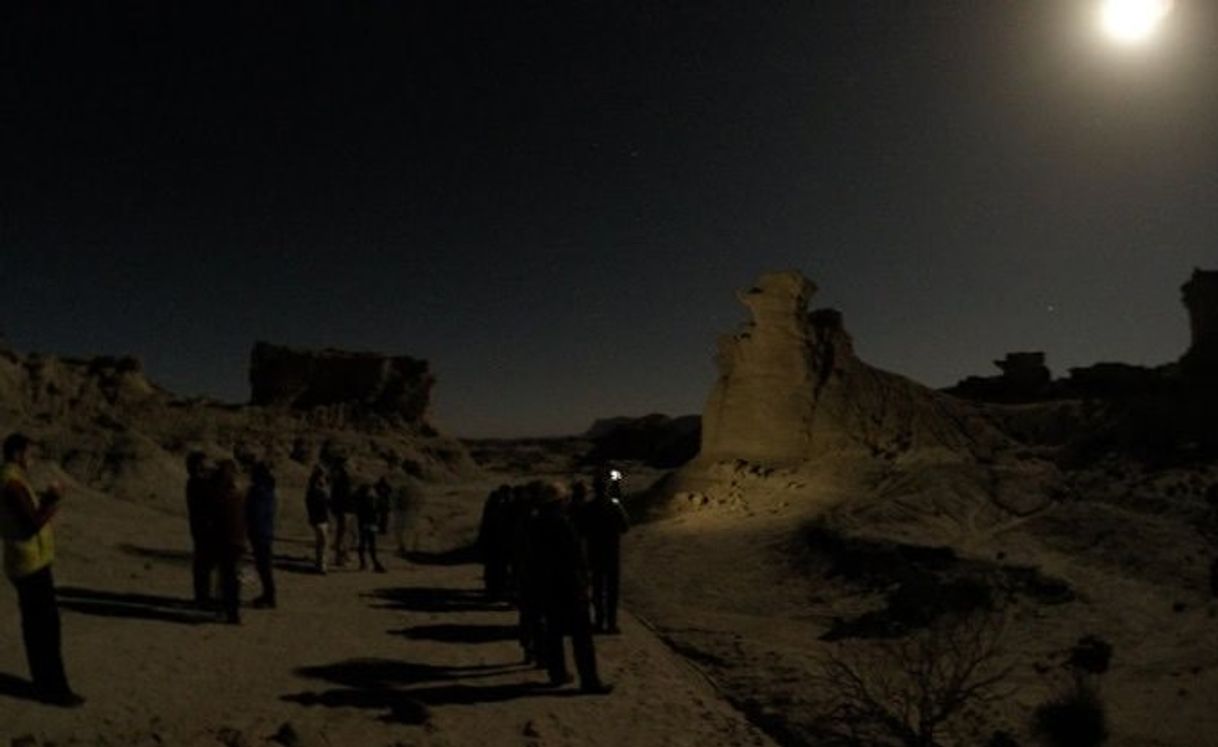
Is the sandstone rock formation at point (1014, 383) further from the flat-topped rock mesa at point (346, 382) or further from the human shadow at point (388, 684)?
the human shadow at point (388, 684)

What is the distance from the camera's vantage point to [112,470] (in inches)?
1091

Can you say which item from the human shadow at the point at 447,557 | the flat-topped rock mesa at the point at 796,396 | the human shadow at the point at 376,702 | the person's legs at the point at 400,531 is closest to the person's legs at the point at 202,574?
the human shadow at the point at 376,702

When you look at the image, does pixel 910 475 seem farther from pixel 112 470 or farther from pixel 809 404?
pixel 112 470

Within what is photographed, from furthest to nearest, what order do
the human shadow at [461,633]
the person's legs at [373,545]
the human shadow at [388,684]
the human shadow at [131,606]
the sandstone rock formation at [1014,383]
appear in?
the sandstone rock formation at [1014,383] < the person's legs at [373,545] < the human shadow at [461,633] < the human shadow at [131,606] < the human shadow at [388,684]

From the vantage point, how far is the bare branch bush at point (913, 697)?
6.90 metres

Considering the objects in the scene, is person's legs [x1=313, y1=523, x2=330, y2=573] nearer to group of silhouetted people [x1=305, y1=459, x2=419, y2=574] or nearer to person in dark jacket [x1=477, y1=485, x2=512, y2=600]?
group of silhouetted people [x1=305, y1=459, x2=419, y2=574]

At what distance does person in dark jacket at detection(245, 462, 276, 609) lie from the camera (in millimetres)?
10891

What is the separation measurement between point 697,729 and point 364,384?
6137cm

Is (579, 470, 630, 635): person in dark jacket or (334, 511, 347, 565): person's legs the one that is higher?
(579, 470, 630, 635): person in dark jacket

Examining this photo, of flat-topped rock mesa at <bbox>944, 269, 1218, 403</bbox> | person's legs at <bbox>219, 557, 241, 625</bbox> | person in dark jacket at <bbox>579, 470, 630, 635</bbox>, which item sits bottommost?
person's legs at <bbox>219, 557, 241, 625</bbox>

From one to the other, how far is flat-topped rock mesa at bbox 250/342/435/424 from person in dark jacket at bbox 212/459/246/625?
2146 inches

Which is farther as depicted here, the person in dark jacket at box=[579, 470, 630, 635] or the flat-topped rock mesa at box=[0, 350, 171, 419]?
the flat-topped rock mesa at box=[0, 350, 171, 419]

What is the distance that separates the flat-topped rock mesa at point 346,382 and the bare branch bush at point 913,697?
57.3 metres

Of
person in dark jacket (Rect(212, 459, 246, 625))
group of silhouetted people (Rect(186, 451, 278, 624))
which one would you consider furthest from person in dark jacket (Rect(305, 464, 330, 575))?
person in dark jacket (Rect(212, 459, 246, 625))
